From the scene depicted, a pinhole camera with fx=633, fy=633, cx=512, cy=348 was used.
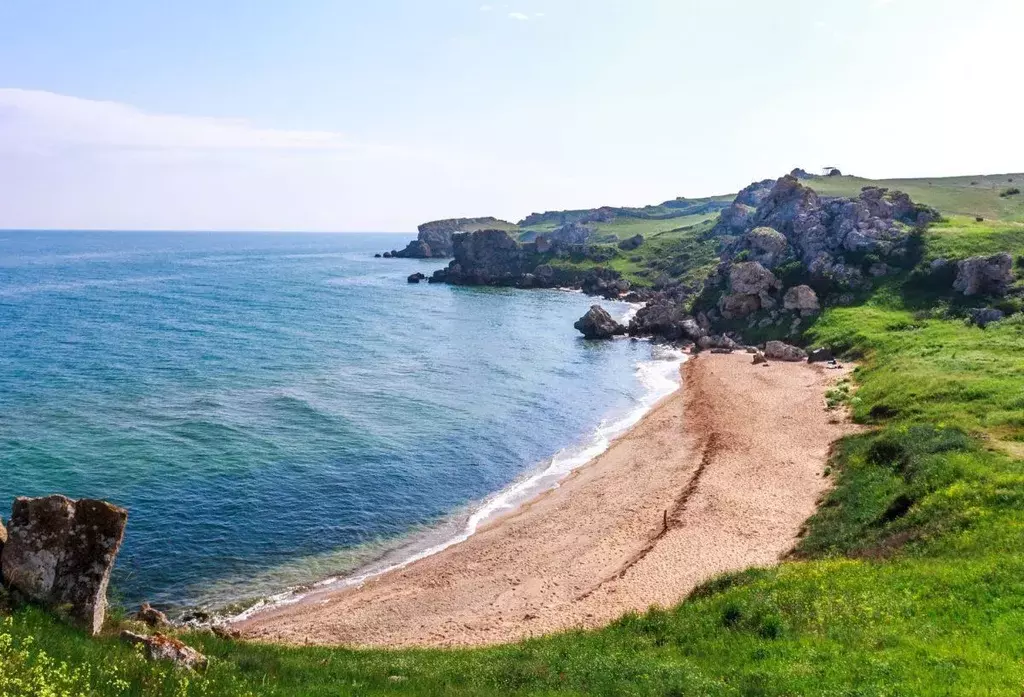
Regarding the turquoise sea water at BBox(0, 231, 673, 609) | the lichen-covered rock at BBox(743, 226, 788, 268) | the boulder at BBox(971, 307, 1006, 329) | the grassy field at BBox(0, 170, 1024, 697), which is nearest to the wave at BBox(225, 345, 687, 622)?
the turquoise sea water at BBox(0, 231, 673, 609)

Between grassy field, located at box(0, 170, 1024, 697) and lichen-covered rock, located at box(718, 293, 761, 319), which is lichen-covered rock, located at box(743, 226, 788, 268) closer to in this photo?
lichen-covered rock, located at box(718, 293, 761, 319)

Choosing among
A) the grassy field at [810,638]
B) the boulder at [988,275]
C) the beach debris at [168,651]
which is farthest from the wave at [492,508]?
the boulder at [988,275]

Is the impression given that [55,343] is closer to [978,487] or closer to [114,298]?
[114,298]

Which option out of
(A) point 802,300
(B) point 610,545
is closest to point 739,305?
(A) point 802,300

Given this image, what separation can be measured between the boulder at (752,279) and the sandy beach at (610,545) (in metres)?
45.0

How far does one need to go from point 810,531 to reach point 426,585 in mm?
21180

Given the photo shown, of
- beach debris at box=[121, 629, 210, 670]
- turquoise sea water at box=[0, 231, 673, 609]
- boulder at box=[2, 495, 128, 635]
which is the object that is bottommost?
turquoise sea water at box=[0, 231, 673, 609]

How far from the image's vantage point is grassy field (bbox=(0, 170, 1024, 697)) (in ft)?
47.7

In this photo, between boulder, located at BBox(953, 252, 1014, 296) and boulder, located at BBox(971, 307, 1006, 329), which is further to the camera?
boulder, located at BBox(953, 252, 1014, 296)

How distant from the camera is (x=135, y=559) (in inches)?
1367

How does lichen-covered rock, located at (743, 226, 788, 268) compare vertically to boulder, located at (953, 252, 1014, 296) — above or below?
above

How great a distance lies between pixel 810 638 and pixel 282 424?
4894 cm

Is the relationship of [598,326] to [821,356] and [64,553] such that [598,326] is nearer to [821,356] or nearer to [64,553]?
[821,356]

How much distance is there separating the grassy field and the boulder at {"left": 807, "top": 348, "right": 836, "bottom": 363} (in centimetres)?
4010
